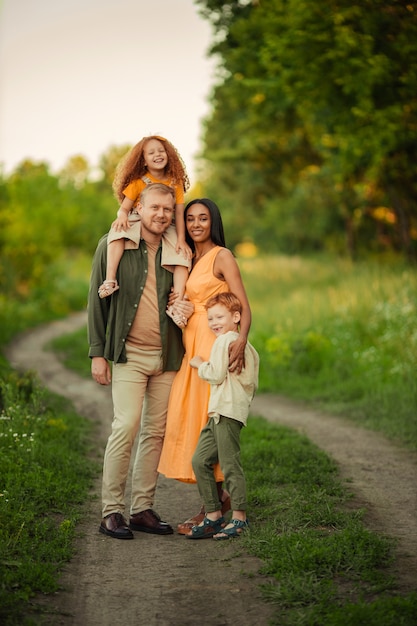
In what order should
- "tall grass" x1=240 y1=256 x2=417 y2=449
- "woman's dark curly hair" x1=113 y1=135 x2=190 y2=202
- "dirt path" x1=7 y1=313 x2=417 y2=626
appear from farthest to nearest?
"tall grass" x1=240 y1=256 x2=417 y2=449
"woman's dark curly hair" x1=113 y1=135 x2=190 y2=202
"dirt path" x1=7 y1=313 x2=417 y2=626

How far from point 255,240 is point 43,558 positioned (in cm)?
3410

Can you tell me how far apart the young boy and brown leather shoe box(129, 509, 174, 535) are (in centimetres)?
20

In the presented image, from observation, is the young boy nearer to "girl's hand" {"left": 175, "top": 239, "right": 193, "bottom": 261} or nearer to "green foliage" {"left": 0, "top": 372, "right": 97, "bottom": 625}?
"girl's hand" {"left": 175, "top": 239, "right": 193, "bottom": 261}

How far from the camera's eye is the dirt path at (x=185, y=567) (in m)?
4.16

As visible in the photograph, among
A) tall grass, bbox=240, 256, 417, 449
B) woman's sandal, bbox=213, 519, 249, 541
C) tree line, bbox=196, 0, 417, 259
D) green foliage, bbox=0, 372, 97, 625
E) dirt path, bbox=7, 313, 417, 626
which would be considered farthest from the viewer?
tree line, bbox=196, 0, 417, 259

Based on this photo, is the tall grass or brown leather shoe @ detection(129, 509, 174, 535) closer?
brown leather shoe @ detection(129, 509, 174, 535)

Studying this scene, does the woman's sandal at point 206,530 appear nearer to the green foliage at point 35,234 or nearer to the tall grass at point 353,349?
the tall grass at point 353,349

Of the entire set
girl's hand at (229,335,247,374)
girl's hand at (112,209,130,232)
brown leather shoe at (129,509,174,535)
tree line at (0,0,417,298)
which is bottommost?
brown leather shoe at (129,509,174,535)

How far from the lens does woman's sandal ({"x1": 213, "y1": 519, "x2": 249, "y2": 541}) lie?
5.30m

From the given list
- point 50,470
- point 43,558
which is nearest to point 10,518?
point 43,558

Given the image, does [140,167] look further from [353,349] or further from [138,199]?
[353,349]

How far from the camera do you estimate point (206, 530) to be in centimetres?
539

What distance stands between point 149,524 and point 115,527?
0.86 ft

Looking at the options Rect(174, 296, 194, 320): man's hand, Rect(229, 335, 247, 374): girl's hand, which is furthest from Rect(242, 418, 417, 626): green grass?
Rect(174, 296, 194, 320): man's hand
